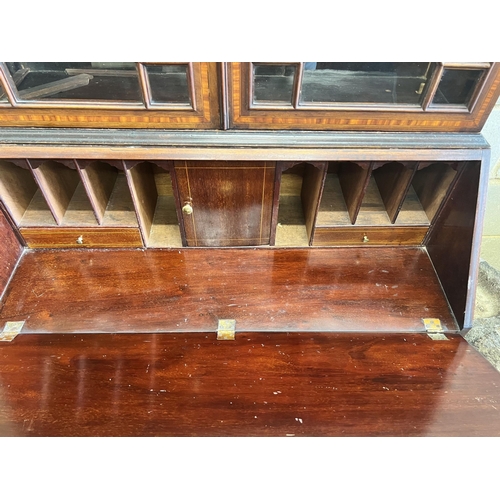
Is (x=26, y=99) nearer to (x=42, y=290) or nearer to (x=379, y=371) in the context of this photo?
(x=42, y=290)

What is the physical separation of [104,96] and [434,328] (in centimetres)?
102

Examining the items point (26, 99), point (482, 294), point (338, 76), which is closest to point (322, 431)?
point (338, 76)

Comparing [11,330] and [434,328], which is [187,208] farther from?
[434,328]

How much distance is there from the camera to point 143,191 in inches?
46.7

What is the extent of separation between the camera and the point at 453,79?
93 cm

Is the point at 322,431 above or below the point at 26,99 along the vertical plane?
below

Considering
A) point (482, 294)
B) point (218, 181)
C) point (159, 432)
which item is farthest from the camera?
point (482, 294)

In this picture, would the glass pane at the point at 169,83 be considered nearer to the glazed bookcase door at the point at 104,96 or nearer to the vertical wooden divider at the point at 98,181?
the glazed bookcase door at the point at 104,96

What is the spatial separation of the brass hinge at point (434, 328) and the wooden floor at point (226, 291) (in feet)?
0.05

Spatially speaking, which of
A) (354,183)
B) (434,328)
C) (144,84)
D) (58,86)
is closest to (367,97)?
(354,183)

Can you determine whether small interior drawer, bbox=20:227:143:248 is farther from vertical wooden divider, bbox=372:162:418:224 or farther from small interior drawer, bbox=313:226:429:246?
vertical wooden divider, bbox=372:162:418:224

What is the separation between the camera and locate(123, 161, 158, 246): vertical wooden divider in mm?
1082

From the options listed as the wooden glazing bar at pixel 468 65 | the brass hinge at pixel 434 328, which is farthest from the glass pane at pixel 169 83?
the brass hinge at pixel 434 328

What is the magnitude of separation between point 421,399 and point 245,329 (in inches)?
17.4
